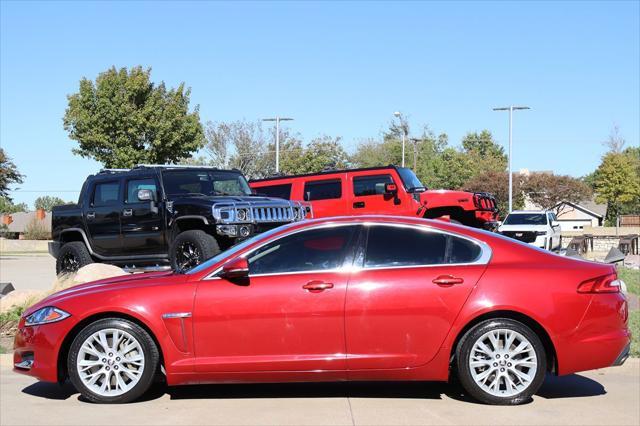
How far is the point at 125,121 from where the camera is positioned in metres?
31.1

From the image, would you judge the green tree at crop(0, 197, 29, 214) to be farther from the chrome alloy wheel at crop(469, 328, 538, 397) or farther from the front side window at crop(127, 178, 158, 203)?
the chrome alloy wheel at crop(469, 328, 538, 397)

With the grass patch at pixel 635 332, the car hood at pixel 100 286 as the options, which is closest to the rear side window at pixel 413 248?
the car hood at pixel 100 286

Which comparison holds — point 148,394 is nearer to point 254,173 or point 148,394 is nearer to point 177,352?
point 177,352

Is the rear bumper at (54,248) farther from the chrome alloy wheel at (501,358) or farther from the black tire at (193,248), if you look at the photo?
the chrome alloy wheel at (501,358)

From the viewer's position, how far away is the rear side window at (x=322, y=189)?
15.6m

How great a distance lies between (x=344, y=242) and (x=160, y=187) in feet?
21.9

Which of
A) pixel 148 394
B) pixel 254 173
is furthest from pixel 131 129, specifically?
pixel 148 394

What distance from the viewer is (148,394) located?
20.2ft

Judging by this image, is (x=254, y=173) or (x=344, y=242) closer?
(x=344, y=242)

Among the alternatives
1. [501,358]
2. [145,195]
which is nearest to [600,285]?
[501,358]

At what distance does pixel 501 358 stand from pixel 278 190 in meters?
10.7

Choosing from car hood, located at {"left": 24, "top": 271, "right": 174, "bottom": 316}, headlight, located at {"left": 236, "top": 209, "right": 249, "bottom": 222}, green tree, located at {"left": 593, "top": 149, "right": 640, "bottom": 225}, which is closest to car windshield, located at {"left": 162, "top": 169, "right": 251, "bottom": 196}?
headlight, located at {"left": 236, "top": 209, "right": 249, "bottom": 222}

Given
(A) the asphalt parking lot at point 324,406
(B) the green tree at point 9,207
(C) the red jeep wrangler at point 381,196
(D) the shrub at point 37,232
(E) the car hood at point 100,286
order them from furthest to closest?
(B) the green tree at point 9,207, (D) the shrub at point 37,232, (C) the red jeep wrangler at point 381,196, (E) the car hood at point 100,286, (A) the asphalt parking lot at point 324,406

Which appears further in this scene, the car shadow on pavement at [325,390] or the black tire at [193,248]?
the black tire at [193,248]
